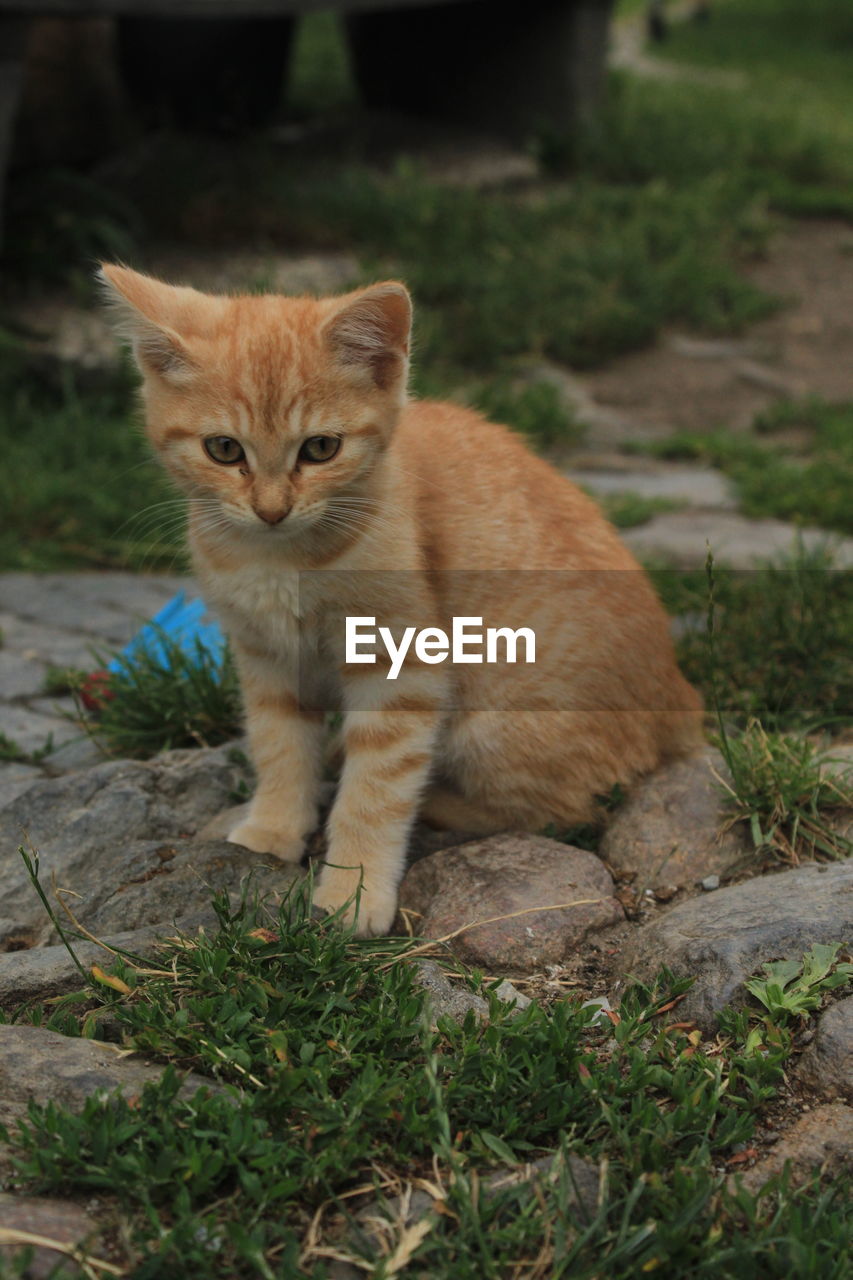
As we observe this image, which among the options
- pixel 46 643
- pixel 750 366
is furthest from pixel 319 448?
pixel 750 366

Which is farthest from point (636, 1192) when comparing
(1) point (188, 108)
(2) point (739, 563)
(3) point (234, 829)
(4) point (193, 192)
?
(1) point (188, 108)

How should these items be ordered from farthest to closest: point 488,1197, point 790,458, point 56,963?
point 790,458
point 56,963
point 488,1197

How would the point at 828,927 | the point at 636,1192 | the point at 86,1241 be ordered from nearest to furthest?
the point at 86,1241
the point at 636,1192
the point at 828,927

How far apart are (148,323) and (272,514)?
1.60 feet

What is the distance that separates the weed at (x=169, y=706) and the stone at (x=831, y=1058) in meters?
1.81

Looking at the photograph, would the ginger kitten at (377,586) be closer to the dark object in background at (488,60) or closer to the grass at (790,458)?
the grass at (790,458)

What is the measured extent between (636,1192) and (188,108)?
8.51m

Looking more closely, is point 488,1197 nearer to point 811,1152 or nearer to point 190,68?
point 811,1152

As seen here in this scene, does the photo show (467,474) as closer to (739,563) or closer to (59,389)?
(739,563)

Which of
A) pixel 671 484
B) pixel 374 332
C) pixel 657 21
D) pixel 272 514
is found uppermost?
pixel 374 332

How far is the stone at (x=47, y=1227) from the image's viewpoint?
5.68 feet

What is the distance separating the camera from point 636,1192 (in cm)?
189

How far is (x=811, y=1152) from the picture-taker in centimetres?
206

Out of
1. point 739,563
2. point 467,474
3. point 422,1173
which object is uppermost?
point 467,474
